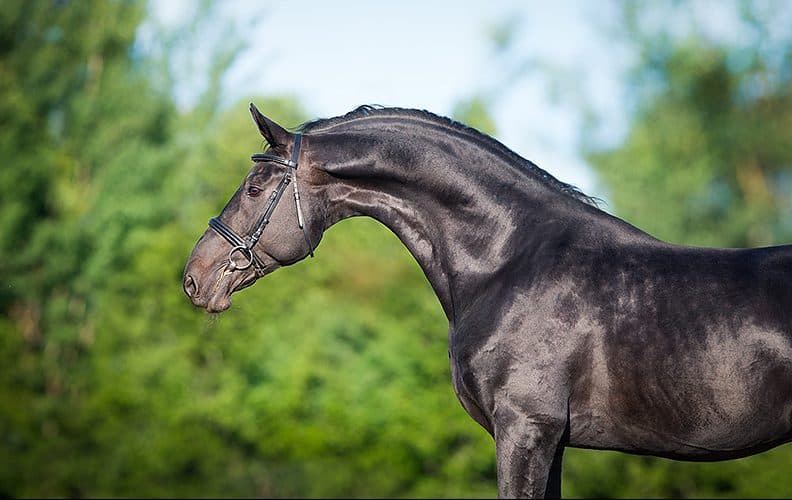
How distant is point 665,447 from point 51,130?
16.0 m

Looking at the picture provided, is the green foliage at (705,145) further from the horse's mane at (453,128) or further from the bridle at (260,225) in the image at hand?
the bridle at (260,225)

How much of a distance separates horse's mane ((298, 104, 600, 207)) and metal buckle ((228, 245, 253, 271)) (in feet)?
2.37

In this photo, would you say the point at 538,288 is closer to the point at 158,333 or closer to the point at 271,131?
the point at 271,131

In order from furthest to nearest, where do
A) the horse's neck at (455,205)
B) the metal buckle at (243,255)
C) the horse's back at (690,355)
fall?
the metal buckle at (243,255), the horse's neck at (455,205), the horse's back at (690,355)

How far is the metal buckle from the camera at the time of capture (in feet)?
14.1

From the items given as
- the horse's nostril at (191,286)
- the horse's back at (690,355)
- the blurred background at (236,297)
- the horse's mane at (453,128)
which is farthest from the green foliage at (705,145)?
the horse's nostril at (191,286)

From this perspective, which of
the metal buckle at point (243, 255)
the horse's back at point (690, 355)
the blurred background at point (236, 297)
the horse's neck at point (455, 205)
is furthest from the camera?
the blurred background at point (236, 297)

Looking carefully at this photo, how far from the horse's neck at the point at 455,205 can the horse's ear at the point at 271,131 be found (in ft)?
1.11

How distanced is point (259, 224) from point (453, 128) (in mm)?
1119

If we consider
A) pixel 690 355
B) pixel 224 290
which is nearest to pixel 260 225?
pixel 224 290

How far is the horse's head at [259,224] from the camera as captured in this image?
4305mm

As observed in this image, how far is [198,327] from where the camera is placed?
52.4ft

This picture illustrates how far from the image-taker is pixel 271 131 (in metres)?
4.27

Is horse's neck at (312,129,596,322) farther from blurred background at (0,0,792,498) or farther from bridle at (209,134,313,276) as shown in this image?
blurred background at (0,0,792,498)
